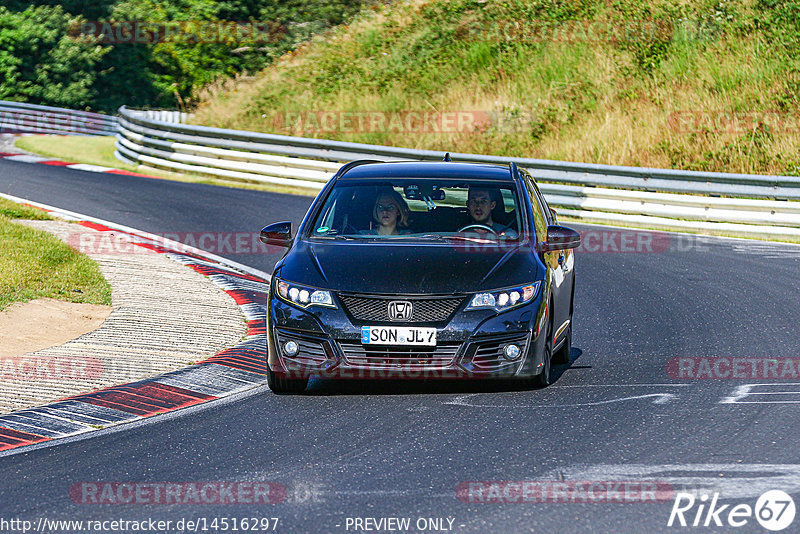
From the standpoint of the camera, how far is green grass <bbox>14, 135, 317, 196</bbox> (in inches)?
959

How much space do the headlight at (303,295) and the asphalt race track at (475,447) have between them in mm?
690

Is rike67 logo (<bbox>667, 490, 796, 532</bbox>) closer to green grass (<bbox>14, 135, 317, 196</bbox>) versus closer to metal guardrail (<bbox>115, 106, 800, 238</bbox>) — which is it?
metal guardrail (<bbox>115, 106, 800, 238</bbox>)

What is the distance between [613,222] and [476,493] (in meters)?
15.0

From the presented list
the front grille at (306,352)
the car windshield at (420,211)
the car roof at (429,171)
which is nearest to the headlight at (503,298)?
the car windshield at (420,211)

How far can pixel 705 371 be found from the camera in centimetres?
907

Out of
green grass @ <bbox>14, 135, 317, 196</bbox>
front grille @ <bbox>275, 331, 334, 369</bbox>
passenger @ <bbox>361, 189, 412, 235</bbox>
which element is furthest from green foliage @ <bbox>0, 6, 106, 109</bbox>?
front grille @ <bbox>275, 331, 334, 369</bbox>

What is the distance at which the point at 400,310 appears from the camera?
7.79 meters

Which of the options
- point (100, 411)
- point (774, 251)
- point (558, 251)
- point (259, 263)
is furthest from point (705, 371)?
point (774, 251)

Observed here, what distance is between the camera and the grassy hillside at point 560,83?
25.0 m

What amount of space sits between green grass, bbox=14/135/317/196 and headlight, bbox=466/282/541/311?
1557 cm

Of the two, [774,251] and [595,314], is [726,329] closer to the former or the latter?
[595,314]

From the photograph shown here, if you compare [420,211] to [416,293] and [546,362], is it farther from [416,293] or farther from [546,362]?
[546,362]

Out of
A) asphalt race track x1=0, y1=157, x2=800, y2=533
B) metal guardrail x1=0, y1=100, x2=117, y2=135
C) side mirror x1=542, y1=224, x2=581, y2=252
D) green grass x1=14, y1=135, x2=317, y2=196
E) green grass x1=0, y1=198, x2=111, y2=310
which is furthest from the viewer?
metal guardrail x1=0, y1=100, x2=117, y2=135

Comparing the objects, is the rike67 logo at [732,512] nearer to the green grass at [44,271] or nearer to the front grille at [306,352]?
the front grille at [306,352]
